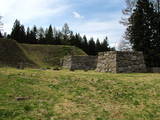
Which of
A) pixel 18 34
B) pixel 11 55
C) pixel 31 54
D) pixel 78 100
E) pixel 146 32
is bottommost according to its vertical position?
pixel 78 100

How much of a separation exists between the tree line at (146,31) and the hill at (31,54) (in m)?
16.9

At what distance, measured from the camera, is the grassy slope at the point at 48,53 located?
136 ft

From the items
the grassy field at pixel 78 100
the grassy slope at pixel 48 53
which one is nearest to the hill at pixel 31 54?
the grassy slope at pixel 48 53

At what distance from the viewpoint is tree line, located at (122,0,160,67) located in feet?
75.0

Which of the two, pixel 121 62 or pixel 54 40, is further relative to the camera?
pixel 54 40

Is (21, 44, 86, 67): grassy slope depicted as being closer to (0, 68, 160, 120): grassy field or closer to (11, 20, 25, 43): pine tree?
(11, 20, 25, 43): pine tree

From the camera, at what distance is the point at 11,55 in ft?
116

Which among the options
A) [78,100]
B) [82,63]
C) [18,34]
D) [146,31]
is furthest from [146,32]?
[18,34]

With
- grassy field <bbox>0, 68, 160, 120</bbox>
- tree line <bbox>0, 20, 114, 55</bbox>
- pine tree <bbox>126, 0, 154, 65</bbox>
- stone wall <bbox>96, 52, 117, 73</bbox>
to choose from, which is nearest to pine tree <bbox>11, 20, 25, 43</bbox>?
tree line <bbox>0, 20, 114, 55</bbox>

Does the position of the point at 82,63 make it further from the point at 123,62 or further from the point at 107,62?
the point at 123,62

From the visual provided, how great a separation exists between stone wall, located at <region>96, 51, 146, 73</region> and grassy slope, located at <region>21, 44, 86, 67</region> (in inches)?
974

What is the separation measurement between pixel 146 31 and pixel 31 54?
26675mm

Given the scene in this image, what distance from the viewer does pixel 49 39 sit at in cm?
6362

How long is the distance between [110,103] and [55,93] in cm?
216
